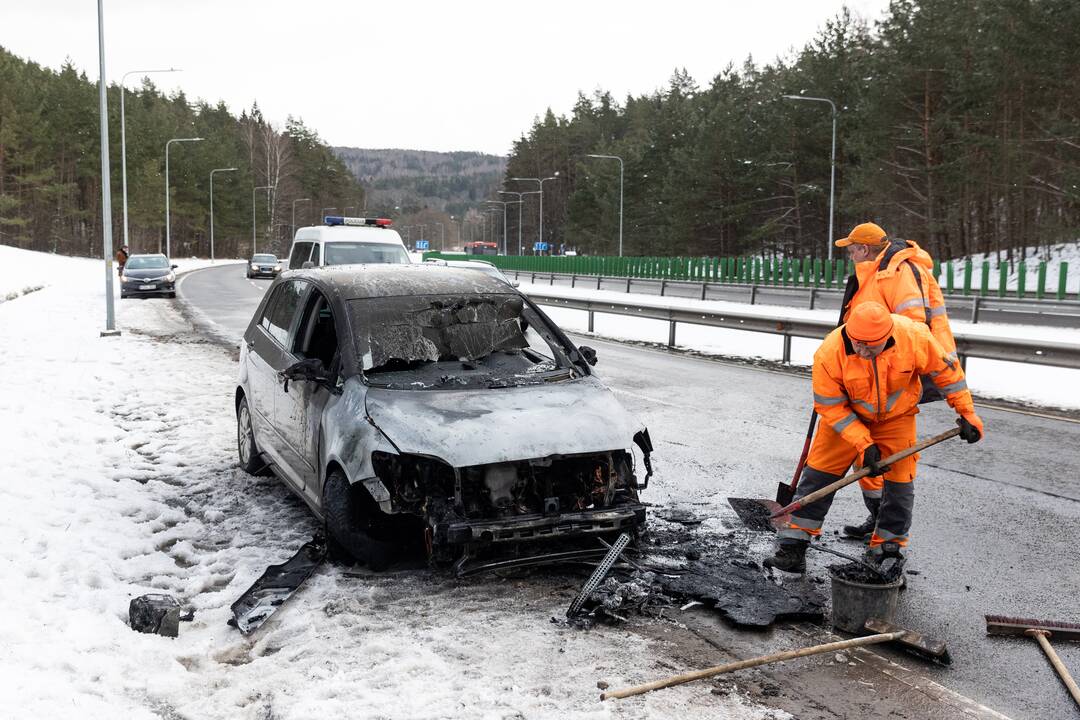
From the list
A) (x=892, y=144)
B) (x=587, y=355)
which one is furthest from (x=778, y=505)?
(x=892, y=144)

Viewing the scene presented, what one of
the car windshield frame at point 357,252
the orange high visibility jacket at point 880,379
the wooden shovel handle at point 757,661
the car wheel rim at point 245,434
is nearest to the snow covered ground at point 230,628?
the wooden shovel handle at point 757,661

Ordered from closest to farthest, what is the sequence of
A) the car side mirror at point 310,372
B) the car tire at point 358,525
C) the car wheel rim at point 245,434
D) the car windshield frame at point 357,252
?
1. the car tire at point 358,525
2. the car side mirror at point 310,372
3. the car wheel rim at point 245,434
4. the car windshield frame at point 357,252

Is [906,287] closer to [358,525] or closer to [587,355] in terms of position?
[587,355]

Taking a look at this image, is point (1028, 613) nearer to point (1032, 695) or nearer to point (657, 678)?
point (1032, 695)

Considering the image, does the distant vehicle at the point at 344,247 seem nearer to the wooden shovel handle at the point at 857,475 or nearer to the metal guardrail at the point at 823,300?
the wooden shovel handle at the point at 857,475

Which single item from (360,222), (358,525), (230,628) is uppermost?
(360,222)

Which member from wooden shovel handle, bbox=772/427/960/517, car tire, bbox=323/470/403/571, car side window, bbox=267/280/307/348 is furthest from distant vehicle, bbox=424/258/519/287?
wooden shovel handle, bbox=772/427/960/517

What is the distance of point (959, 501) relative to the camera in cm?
677

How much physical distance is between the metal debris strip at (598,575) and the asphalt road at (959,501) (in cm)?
104

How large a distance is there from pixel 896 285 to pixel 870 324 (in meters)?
1.60

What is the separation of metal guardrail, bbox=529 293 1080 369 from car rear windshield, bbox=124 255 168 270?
46.1 ft

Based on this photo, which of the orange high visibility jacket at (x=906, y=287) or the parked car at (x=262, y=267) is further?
the parked car at (x=262, y=267)

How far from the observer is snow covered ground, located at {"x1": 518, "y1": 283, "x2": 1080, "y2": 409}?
12555 millimetres

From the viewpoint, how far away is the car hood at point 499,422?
462cm
